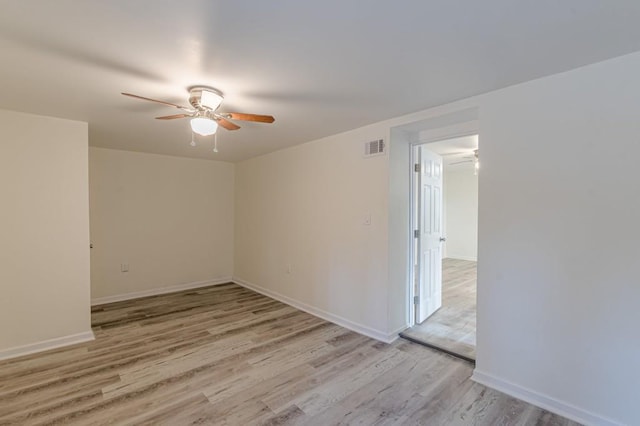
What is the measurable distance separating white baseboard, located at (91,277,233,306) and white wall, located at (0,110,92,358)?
138 centimetres

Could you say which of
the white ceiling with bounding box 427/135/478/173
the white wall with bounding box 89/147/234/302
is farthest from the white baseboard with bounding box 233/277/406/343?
the white ceiling with bounding box 427/135/478/173

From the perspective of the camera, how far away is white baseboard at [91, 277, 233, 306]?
441cm

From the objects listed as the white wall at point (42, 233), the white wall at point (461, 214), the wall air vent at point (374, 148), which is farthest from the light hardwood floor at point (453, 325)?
the white wall at point (42, 233)

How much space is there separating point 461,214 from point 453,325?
525 cm

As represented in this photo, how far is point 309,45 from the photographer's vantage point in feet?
Result: 5.56

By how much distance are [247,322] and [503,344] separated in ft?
8.92

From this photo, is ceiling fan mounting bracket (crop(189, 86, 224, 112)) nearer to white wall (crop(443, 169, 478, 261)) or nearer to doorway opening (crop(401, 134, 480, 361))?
doorway opening (crop(401, 134, 480, 361))

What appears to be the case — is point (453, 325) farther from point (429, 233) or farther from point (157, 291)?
point (157, 291)

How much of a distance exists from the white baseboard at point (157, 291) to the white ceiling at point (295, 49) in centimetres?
284

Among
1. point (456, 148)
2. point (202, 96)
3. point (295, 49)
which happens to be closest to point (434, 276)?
point (456, 148)

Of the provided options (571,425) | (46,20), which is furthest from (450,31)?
(571,425)

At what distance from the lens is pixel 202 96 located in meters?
2.25

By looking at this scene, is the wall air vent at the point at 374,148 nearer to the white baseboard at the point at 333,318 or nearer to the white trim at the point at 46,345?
the white baseboard at the point at 333,318

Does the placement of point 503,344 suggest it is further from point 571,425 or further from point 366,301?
point 366,301
